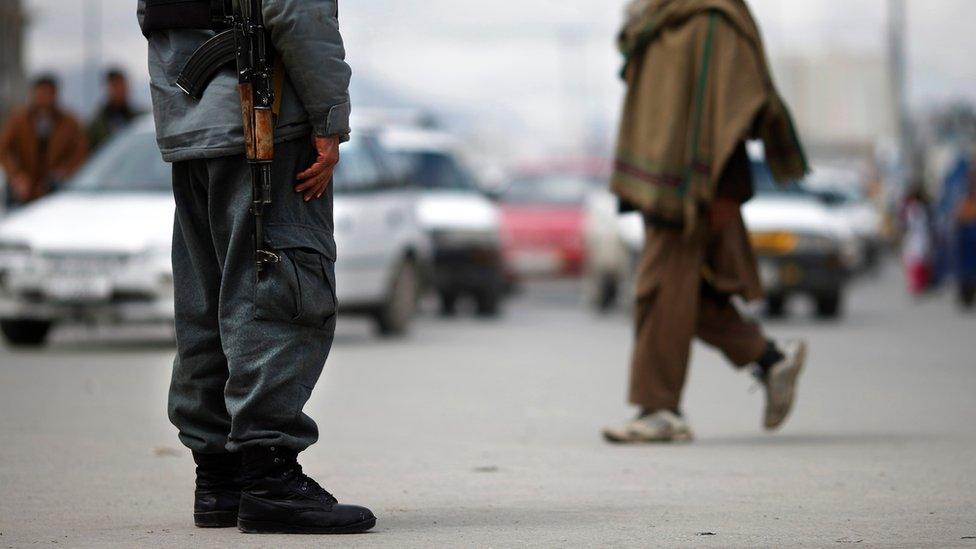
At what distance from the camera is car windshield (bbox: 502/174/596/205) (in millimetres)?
24266

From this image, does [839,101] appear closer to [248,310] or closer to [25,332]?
[25,332]

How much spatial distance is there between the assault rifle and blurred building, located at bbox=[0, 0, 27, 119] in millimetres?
87618

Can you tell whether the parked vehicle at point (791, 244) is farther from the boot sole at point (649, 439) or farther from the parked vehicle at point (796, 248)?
the boot sole at point (649, 439)

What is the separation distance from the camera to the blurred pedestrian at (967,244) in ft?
70.6

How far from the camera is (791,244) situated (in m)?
18.4

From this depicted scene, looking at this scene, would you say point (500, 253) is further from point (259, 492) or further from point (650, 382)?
point (259, 492)

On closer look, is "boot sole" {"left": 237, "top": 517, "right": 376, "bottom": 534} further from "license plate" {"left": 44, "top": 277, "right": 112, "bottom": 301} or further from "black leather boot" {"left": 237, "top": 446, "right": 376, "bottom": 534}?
"license plate" {"left": 44, "top": 277, "right": 112, "bottom": 301}

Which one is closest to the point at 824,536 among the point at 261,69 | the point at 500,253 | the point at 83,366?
the point at 261,69

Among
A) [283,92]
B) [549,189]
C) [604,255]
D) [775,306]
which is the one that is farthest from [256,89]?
[549,189]

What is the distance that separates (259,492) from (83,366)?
716cm

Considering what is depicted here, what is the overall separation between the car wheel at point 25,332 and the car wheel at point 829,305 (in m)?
8.18

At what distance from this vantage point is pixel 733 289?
795 centimetres

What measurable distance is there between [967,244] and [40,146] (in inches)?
415

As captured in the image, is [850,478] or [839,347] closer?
[850,478]
